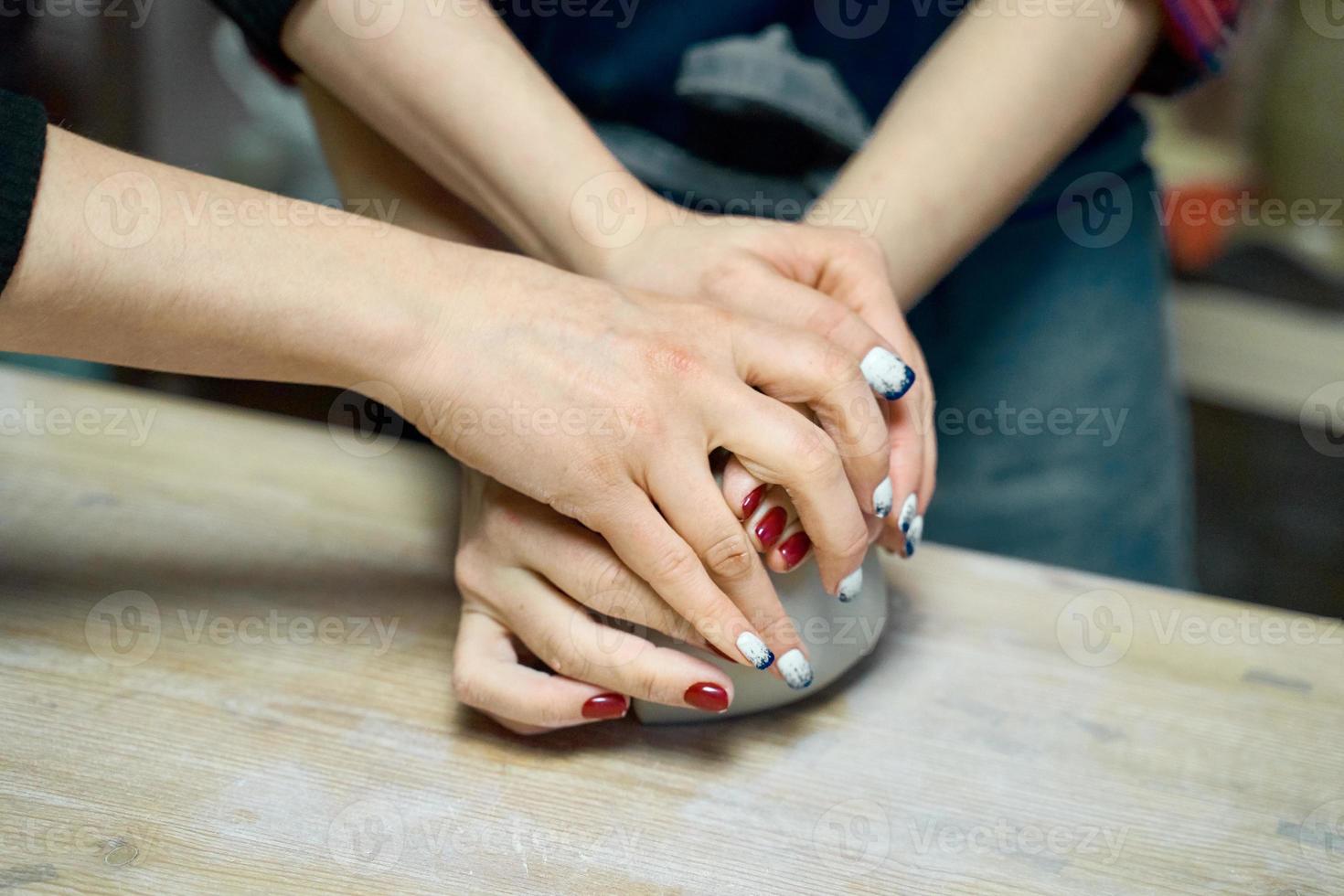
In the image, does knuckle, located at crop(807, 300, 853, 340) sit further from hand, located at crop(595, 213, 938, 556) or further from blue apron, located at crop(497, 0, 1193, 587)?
blue apron, located at crop(497, 0, 1193, 587)

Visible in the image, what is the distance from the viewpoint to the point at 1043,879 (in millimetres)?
504

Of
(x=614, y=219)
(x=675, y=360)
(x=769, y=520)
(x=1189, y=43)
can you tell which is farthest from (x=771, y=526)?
(x=1189, y=43)

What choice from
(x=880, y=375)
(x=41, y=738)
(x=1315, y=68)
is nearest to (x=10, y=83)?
(x=41, y=738)

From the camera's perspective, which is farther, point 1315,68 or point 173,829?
point 1315,68

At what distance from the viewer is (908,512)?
0.62m

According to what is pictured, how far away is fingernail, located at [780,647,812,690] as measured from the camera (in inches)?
22.3

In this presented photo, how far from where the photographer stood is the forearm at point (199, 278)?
1.60 ft

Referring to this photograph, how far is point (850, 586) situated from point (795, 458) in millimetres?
96

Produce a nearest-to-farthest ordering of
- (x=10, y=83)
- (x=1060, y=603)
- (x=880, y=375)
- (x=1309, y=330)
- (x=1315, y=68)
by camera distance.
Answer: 1. (x=880, y=375)
2. (x=1060, y=603)
3. (x=10, y=83)
4. (x=1309, y=330)
5. (x=1315, y=68)

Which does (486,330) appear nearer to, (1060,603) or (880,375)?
(880,375)

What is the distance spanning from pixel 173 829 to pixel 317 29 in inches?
19.3

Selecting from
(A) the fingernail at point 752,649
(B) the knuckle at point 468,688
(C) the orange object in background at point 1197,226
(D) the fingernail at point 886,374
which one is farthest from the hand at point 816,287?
(C) the orange object in background at point 1197,226

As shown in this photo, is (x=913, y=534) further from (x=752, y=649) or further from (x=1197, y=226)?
(x=1197, y=226)

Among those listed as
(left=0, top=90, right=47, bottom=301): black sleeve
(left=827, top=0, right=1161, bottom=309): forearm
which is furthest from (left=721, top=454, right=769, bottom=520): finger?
(left=0, top=90, right=47, bottom=301): black sleeve
